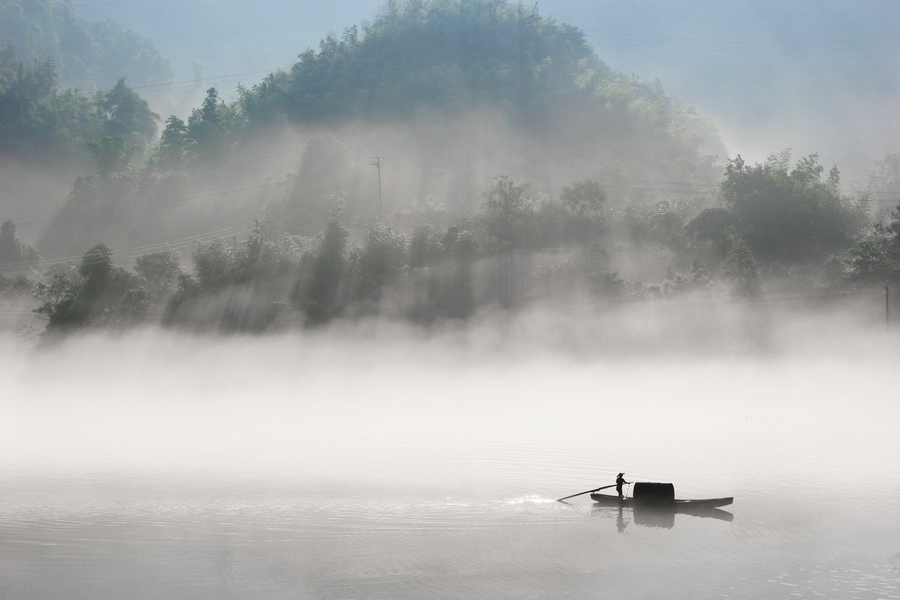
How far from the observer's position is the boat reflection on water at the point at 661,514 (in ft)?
67.7

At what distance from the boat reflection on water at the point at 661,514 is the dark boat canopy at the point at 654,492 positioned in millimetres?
195

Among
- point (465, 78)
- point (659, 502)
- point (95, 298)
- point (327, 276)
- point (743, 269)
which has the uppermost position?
point (465, 78)

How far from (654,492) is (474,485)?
16.0 ft

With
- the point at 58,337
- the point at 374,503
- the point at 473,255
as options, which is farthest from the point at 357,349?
the point at 374,503

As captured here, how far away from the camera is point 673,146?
362ft

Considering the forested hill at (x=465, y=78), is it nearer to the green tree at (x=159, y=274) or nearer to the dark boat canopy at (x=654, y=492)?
the green tree at (x=159, y=274)

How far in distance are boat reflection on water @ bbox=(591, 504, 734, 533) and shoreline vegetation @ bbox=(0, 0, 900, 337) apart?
101 feet

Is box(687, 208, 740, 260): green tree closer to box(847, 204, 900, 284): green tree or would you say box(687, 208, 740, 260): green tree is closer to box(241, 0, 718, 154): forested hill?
box(847, 204, 900, 284): green tree

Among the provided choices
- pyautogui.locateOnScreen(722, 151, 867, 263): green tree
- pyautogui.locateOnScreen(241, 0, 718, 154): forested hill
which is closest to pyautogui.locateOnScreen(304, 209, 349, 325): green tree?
pyautogui.locateOnScreen(722, 151, 867, 263): green tree

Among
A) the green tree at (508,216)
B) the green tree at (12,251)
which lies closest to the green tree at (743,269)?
the green tree at (508,216)

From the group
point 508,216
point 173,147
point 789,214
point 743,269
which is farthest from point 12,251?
point 789,214

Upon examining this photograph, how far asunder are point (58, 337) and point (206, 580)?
144 feet

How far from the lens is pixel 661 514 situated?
68.9ft

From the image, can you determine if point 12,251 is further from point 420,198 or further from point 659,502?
point 659,502
